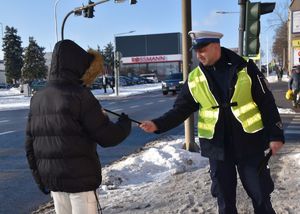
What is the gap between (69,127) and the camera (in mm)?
3053

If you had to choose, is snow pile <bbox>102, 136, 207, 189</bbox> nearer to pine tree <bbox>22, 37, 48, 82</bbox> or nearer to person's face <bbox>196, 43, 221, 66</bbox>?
person's face <bbox>196, 43, 221, 66</bbox>

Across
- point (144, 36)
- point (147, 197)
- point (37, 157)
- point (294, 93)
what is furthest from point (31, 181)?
point (144, 36)

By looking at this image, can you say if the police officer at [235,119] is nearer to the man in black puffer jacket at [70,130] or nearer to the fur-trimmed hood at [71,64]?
the man in black puffer jacket at [70,130]

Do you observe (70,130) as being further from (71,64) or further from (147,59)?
(147,59)

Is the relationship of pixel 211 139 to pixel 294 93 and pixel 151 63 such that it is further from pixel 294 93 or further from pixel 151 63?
pixel 151 63

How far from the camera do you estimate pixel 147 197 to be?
5.61 metres

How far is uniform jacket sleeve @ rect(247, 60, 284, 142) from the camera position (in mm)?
3586

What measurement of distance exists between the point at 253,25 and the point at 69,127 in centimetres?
636

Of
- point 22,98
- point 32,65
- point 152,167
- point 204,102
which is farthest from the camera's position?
point 32,65

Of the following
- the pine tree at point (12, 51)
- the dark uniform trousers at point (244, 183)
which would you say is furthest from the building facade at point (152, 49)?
the dark uniform trousers at point (244, 183)

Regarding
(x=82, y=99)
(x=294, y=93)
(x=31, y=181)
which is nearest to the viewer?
(x=82, y=99)

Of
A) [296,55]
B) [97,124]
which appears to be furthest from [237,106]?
[296,55]

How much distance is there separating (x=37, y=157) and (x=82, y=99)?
564 millimetres

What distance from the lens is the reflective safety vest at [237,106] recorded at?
142 inches
